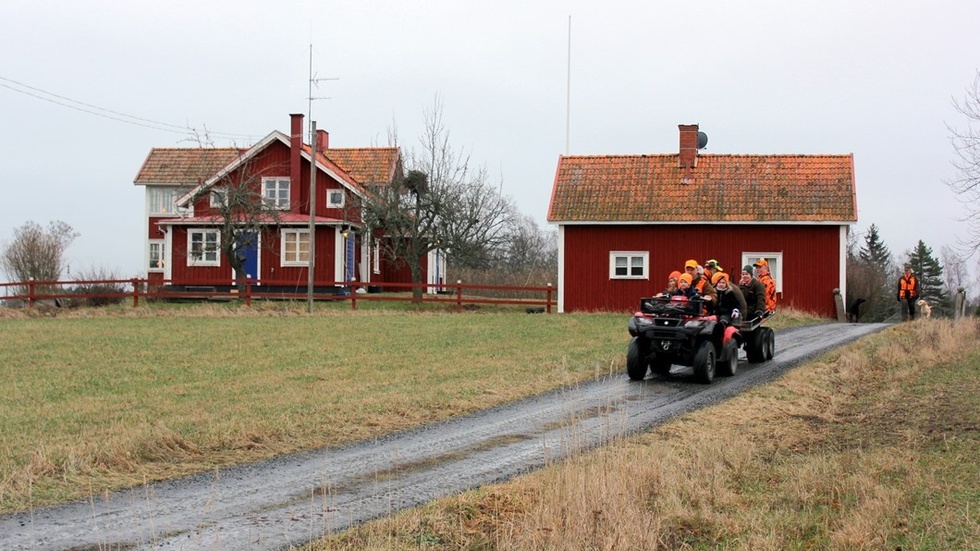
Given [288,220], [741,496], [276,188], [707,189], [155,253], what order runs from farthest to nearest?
[155,253], [276,188], [288,220], [707,189], [741,496]

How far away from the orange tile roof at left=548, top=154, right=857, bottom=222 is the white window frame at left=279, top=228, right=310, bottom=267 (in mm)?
11860

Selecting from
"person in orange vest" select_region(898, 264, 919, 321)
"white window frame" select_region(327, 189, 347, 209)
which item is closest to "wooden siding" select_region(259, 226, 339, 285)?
"white window frame" select_region(327, 189, 347, 209)

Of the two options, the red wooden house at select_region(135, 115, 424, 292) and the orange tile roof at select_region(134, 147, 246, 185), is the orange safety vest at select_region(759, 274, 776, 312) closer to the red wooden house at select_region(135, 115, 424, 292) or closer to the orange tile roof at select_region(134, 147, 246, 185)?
the red wooden house at select_region(135, 115, 424, 292)

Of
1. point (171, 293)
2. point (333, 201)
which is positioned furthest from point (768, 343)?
point (333, 201)

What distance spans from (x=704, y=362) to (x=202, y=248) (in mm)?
30335

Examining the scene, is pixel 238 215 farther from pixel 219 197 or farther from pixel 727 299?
pixel 727 299

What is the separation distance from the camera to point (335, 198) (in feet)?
140

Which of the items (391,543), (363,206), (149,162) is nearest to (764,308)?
(391,543)

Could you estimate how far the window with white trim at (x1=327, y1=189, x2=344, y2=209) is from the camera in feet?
139

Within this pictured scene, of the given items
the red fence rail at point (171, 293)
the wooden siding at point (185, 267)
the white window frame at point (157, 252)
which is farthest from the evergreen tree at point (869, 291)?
the white window frame at point (157, 252)

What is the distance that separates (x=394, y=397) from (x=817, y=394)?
5673 mm

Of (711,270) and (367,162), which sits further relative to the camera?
(367,162)

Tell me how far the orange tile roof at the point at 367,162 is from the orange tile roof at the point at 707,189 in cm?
1116

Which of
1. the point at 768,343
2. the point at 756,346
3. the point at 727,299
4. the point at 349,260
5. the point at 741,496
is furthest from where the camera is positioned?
the point at 349,260
